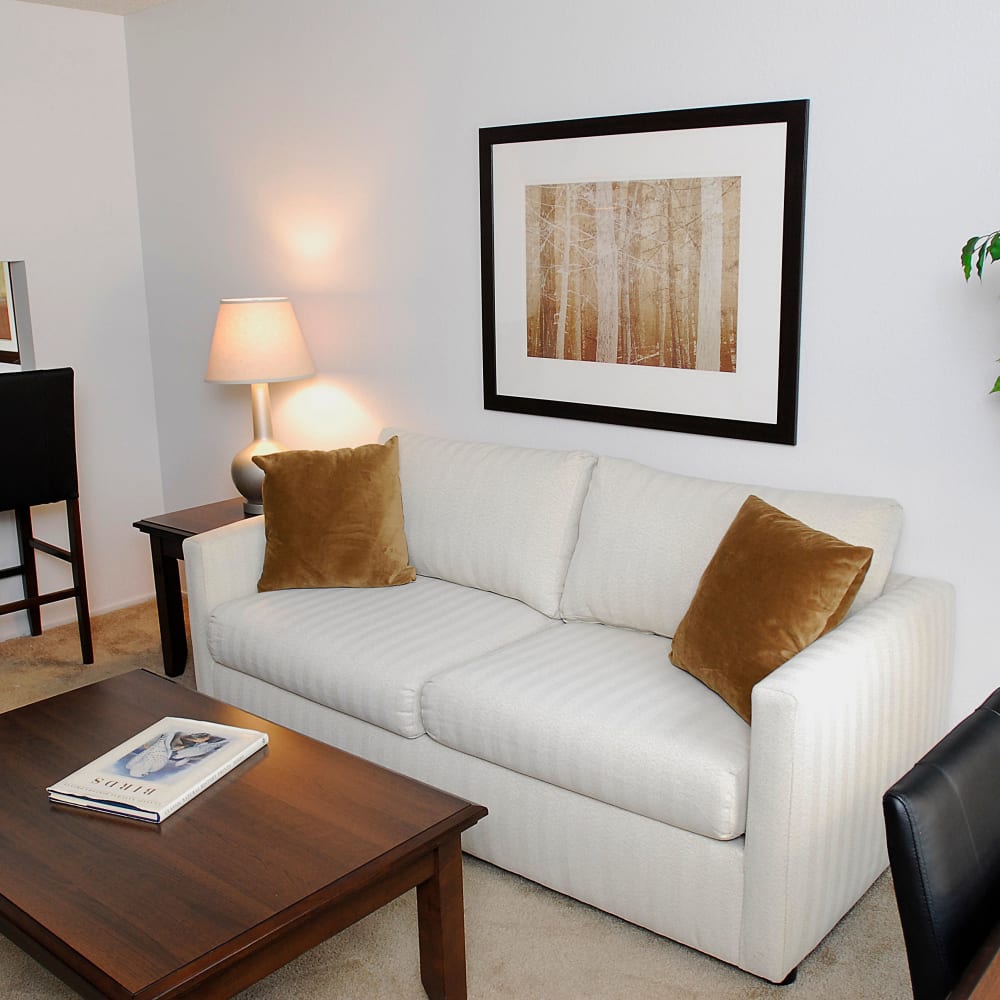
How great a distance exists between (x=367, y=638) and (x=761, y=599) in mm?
1004

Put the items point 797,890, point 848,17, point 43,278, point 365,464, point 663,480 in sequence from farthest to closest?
point 43,278
point 365,464
point 663,480
point 848,17
point 797,890

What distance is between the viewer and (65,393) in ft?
12.0

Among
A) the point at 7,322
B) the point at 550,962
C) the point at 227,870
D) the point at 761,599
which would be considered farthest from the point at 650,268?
the point at 7,322

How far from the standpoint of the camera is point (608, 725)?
7.36ft

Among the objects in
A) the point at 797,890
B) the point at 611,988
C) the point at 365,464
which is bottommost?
the point at 611,988

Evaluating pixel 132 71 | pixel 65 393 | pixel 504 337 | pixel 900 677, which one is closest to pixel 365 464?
pixel 504 337

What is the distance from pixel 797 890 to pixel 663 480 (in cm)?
108

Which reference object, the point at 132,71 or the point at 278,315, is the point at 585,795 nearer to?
the point at 278,315

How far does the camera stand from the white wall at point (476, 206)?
247cm

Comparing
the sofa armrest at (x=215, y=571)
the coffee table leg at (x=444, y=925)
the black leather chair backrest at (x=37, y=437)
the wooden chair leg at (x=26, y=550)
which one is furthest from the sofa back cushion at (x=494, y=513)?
the wooden chair leg at (x=26, y=550)

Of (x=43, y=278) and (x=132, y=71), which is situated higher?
(x=132, y=71)

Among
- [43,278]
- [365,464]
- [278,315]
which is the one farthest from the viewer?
[43,278]

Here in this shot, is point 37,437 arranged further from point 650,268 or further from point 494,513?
point 650,268

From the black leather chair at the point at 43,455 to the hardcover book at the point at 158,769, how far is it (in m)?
1.57
